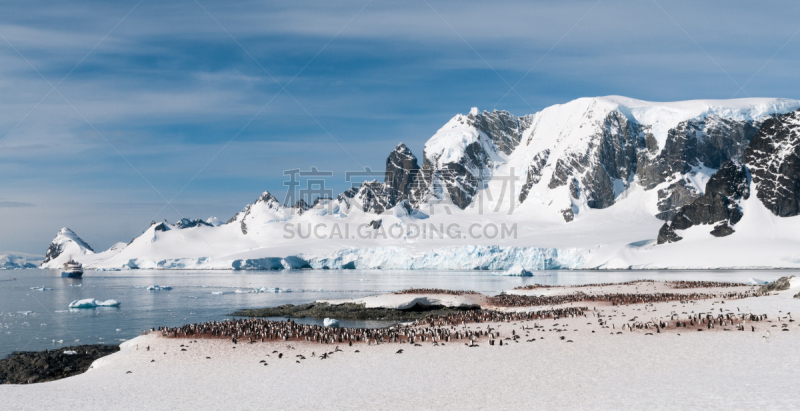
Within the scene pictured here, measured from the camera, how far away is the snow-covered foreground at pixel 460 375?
1491cm

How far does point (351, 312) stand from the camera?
45938mm

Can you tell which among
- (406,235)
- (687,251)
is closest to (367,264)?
(406,235)

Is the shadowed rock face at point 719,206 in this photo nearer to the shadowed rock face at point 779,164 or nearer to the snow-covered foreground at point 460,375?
the shadowed rock face at point 779,164

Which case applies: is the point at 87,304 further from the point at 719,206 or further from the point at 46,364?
the point at 719,206

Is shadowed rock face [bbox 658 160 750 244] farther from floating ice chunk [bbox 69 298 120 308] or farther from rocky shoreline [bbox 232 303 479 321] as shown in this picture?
floating ice chunk [bbox 69 298 120 308]

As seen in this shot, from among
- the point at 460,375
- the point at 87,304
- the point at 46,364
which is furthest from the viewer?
the point at 87,304

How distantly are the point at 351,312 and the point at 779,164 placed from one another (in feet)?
509

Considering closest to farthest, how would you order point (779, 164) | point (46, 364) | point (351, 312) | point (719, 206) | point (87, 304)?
point (46, 364)
point (351, 312)
point (87, 304)
point (779, 164)
point (719, 206)

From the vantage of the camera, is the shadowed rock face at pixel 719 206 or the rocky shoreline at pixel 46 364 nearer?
the rocky shoreline at pixel 46 364

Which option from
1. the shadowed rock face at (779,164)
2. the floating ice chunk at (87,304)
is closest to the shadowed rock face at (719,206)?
the shadowed rock face at (779,164)

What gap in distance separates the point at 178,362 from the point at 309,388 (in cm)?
796

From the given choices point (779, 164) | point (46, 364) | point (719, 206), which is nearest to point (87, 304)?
point (46, 364)

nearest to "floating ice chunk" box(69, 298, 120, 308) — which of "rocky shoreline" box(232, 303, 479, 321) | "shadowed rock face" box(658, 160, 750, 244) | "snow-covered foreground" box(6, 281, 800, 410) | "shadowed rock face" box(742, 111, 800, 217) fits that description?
"rocky shoreline" box(232, 303, 479, 321)

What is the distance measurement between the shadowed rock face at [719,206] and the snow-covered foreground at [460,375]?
14572 cm
